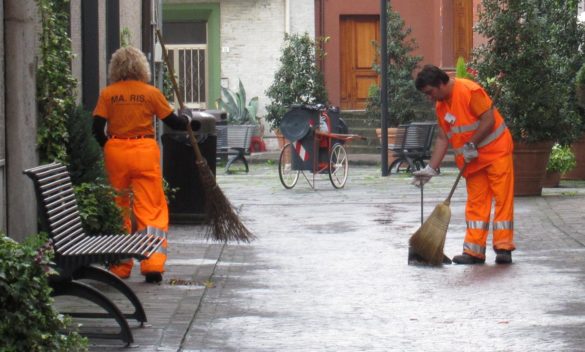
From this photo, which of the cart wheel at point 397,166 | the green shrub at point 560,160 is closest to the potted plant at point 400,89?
the cart wheel at point 397,166

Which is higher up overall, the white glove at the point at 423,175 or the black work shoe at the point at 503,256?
the white glove at the point at 423,175

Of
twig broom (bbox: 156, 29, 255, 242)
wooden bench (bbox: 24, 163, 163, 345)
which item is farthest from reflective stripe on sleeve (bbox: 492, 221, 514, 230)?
wooden bench (bbox: 24, 163, 163, 345)

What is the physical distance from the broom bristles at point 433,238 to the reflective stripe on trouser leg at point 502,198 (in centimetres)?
43

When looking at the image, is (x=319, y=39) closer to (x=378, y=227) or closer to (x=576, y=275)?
(x=378, y=227)

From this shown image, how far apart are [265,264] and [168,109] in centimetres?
171

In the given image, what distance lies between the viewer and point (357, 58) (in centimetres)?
3569

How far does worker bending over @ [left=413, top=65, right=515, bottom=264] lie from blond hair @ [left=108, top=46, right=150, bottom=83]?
225cm

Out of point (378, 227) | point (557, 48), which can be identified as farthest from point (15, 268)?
point (557, 48)

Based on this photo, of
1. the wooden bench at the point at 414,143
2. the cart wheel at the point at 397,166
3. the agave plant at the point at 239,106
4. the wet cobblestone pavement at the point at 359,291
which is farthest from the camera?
the agave plant at the point at 239,106

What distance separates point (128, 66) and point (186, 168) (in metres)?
4.11

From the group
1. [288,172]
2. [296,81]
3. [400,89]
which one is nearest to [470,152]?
[288,172]

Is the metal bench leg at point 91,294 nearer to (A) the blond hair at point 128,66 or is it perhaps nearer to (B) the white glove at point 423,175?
(A) the blond hair at point 128,66

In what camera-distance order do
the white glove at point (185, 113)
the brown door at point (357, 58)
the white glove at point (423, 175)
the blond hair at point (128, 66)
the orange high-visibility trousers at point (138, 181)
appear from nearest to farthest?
the orange high-visibility trousers at point (138, 181) < the blond hair at point (128, 66) < the white glove at point (185, 113) < the white glove at point (423, 175) < the brown door at point (357, 58)

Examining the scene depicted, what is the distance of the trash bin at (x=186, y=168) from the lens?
1483 centimetres
